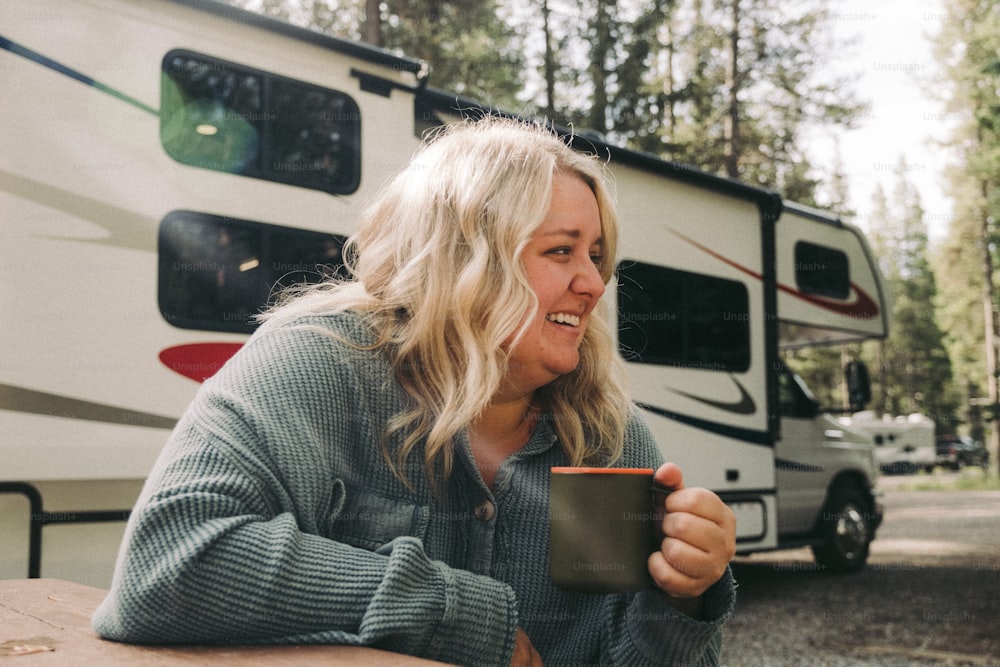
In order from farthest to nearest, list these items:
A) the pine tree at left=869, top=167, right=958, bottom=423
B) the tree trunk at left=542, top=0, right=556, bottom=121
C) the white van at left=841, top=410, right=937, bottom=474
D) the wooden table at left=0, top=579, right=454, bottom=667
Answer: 1. the pine tree at left=869, top=167, right=958, bottom=423
2. the white van at left=841, top=410, right=937, bottom=474
3. the tree trunk at left=542, top=0, right=556, bottom=121
4. the wooden table at left=0, top=579, right=454, bottom=667

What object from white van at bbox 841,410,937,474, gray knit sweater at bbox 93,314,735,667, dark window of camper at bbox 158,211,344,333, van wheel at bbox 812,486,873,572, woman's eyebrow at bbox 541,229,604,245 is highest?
dark window of camper at bbox 158,211,344,333

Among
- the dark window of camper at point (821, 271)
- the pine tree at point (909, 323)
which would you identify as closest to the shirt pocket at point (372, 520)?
the dark window of camper at point (821, 271)

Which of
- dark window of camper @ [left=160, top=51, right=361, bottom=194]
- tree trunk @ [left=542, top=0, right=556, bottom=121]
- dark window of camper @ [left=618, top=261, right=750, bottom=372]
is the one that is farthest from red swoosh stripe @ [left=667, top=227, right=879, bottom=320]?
tree trunk @ [left=542, top=0, right=556, bottom=121]

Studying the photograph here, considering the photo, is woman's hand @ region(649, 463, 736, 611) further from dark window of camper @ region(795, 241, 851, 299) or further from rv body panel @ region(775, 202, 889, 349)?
dark window of camper @ region(795, 241, 851, 299)

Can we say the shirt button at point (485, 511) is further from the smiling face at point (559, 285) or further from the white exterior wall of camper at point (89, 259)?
the white exterior wall of camper at point (89, 259)

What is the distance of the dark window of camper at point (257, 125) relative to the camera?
3.64m

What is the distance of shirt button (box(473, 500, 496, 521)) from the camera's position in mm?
1462

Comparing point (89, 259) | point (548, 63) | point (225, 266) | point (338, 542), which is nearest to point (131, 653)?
point (338, 542)

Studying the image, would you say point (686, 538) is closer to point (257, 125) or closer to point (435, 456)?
point (435, 456)

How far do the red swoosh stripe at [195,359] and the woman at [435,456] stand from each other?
204 cm

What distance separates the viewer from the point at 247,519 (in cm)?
116

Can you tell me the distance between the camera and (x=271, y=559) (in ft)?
3.70

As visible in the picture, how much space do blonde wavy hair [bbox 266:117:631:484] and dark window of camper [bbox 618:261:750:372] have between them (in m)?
3.71

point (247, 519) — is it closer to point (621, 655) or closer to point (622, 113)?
point (621, 655)
